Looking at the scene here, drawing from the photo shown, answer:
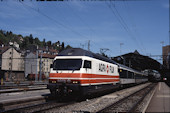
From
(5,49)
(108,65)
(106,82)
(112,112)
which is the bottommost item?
(112,112)

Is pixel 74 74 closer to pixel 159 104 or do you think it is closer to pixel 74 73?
pixel 74 73

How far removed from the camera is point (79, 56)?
45.8ft

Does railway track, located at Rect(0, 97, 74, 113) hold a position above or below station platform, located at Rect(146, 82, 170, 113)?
above

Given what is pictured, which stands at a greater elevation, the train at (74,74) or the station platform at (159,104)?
the train at (74,74)

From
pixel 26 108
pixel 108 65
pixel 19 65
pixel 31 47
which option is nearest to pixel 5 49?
pixel 19 65

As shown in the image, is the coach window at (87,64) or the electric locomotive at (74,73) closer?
the electric locomotive at (74,73)

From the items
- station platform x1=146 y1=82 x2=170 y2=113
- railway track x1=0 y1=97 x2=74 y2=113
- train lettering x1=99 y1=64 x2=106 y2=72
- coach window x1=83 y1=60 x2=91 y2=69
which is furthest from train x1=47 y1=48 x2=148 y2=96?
station platform x1=146 y1=82 x2=170 y2=113

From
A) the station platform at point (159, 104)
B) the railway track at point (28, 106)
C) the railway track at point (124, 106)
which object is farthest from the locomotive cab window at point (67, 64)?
the station platform at point (159, 104)

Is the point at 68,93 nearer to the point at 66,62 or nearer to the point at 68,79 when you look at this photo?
the point at 68,79

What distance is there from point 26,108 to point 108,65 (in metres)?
10.00

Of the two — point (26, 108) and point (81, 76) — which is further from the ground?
point (81, 76)

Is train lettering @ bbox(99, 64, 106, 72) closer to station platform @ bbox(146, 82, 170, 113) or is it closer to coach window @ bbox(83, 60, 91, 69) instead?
coach window @ bbox(83, 60, 91, 69)

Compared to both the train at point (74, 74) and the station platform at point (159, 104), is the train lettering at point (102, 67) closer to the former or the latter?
the train at point (74, 74)

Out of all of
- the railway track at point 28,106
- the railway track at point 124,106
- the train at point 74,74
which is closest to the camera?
the railway track at point 28,106
